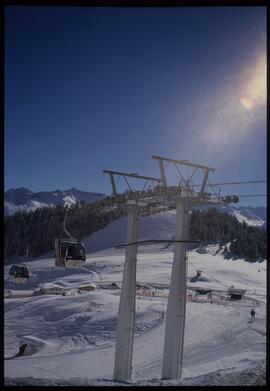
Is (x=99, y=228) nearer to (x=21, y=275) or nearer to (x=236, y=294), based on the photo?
(x=236, y=294)

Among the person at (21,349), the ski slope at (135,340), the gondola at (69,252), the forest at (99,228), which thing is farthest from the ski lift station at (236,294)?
the forest at (99,228)

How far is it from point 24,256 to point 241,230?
46677 millimetres

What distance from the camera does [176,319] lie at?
39.2 ft

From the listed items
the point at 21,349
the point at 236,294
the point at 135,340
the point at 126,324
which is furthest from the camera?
the point at 236,294

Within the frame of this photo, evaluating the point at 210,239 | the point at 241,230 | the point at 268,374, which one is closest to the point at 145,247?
the point at 210,239

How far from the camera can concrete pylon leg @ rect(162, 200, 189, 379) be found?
470 inches

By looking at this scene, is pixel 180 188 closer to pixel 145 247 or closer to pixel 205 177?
pixel 205 177

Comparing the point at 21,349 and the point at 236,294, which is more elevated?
the point at 21,349

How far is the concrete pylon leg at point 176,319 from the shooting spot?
11.9 meters

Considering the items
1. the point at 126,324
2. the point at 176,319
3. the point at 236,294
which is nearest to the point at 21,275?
the point at 126,324

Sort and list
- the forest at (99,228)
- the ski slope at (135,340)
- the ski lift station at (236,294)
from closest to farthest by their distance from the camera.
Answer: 1. the ski slope at (135,340)
2. the ski lift station at (236,294)
3. the forest at (99,228)

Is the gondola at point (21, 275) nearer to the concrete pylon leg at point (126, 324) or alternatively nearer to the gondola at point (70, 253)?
the gondola at point (70, 253)

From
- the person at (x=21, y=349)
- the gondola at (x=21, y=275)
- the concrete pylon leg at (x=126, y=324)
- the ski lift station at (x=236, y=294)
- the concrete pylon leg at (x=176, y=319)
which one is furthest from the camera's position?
the ski lift station at (x=236, y=294)

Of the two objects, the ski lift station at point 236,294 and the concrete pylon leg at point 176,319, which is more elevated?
the concrete pylon leg at point 176,319
